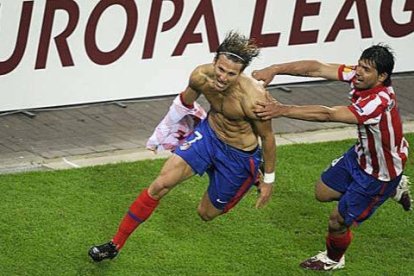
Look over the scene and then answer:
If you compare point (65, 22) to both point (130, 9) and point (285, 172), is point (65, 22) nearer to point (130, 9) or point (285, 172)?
point (130, 9)

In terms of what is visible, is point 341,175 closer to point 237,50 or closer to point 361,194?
point 361,194

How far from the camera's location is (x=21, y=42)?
12.7 m

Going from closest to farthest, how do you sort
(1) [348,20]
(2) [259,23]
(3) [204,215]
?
(3) [204,215]
(2) [259,23]
(1) [348,20]

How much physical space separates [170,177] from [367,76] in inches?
70.4

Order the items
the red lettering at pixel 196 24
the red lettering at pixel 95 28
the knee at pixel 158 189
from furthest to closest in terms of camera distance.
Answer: the red lettering at pixel 196 24 → the red lettering at pixel 95 28 → the knee at pixel 158 189

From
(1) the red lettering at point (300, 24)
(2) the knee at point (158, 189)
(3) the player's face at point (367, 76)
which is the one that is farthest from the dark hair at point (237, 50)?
(1) the red lettering at point (300, 24)

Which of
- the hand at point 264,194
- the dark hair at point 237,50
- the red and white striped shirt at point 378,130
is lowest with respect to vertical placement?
the hand at point 264,194

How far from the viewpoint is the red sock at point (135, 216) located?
9.31 meters

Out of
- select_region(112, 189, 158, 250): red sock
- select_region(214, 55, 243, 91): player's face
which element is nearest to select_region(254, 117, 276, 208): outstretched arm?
select_region(214, 55, 243, 91): player's face

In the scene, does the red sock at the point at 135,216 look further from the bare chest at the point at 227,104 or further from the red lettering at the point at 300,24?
the red lettering at the point at 300,24

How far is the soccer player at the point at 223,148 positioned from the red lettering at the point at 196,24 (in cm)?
393

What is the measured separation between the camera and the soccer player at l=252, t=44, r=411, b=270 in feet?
29.3

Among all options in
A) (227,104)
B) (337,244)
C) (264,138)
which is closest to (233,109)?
(227,104)

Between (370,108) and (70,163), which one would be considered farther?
(70,163)
